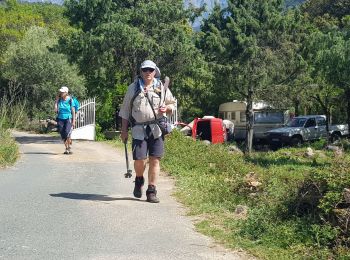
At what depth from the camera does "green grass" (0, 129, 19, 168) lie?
11.3m

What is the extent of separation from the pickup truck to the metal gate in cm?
1429

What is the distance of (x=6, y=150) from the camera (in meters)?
11.7

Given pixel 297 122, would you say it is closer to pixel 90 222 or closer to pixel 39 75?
pixel 39 75

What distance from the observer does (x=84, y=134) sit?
21266 mm

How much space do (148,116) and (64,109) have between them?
6882mm

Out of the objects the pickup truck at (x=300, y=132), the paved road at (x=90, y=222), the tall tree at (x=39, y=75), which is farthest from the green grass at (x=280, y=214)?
the tall tree at (x=39, y=75)

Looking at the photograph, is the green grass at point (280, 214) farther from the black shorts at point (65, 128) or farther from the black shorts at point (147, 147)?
the black shorts at point (65, 128)

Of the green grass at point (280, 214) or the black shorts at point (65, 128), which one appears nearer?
the green grass at point (280, 214)

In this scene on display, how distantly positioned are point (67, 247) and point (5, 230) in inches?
39.6

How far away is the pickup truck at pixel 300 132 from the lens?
108 feet

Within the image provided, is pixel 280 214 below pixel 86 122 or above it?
below

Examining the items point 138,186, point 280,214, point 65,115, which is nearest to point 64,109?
point 65,115

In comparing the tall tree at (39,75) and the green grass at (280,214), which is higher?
the tall tree at (39,75)

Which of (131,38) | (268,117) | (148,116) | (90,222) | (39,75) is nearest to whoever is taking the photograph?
(90,222)
